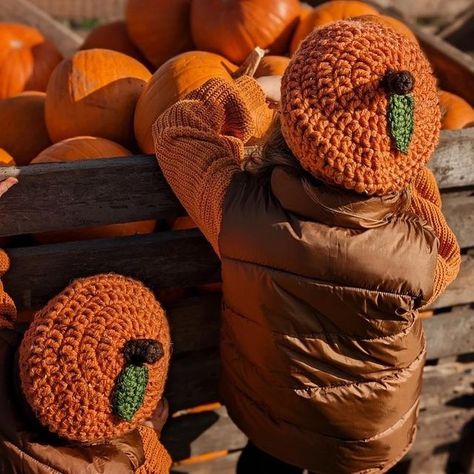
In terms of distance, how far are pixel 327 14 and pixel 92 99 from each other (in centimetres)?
108

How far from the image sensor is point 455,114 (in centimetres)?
260

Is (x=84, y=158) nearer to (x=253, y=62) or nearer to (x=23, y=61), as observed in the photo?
(x=253, y=62)

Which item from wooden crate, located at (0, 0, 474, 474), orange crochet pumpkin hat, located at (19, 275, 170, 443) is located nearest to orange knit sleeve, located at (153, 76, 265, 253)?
wooden crate, located at (0, 0, 474, 474)

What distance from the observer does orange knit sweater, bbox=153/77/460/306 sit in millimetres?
1790

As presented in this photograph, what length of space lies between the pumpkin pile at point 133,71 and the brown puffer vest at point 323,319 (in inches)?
18.7

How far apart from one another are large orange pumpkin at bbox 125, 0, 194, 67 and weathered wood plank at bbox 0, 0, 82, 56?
0.74 m

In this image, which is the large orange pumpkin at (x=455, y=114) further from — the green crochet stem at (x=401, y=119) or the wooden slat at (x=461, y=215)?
the green crochet stem at (x=401, y=119)

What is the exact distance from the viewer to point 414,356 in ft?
6.42

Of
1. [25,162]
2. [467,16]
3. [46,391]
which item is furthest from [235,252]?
[467,16]

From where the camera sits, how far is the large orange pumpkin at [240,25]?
2783mm

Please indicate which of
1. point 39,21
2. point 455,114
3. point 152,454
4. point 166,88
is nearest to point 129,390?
point 152,454

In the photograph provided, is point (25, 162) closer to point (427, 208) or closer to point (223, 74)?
point (223, 74)

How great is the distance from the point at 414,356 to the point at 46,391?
100 centimetres

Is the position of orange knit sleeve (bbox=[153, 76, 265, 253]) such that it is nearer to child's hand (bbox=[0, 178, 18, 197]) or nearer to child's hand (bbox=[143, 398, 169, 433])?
child's hand (bbox=[0, 178, 18, 197])
